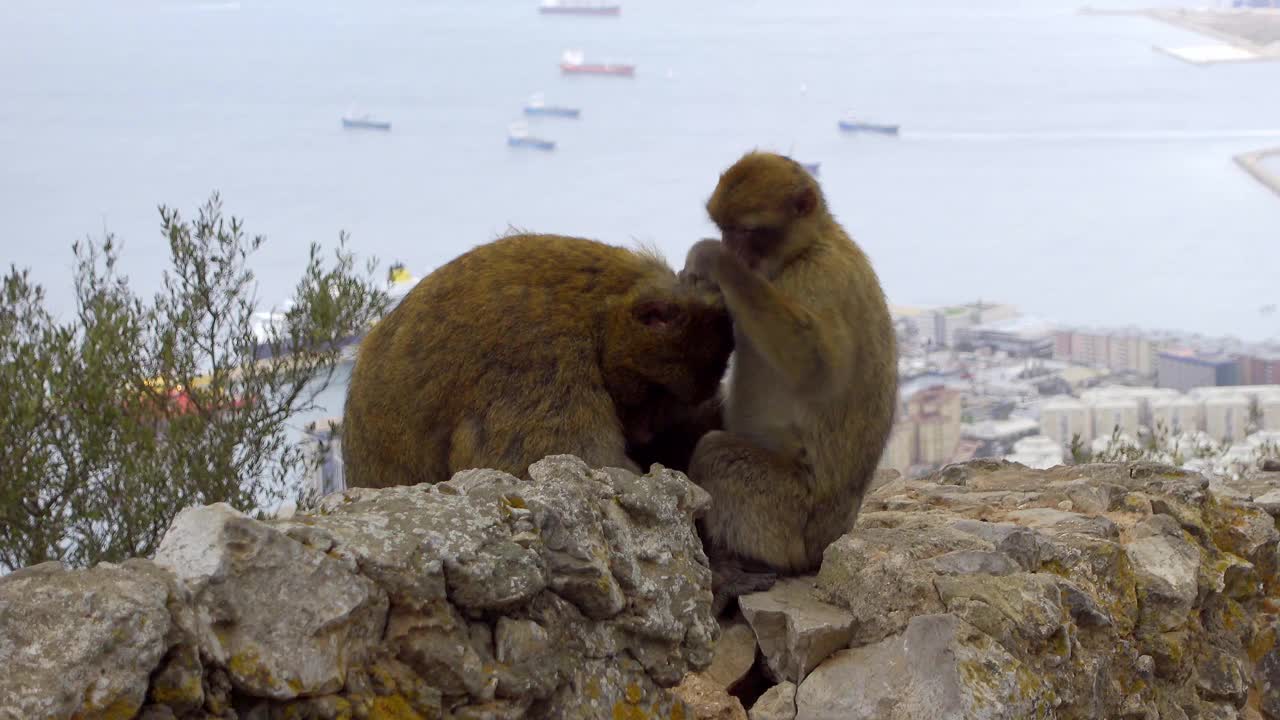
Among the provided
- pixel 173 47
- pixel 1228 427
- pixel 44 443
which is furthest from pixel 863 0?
pixel 44 443

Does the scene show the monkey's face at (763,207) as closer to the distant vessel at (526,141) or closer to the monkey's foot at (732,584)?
the monkey's foot at (732,584)

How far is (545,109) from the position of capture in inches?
1109

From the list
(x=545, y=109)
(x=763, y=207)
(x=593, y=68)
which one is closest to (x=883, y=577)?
(x=763, y=207)

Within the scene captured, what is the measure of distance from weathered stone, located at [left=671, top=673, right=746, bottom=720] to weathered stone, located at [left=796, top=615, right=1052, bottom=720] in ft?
0.53

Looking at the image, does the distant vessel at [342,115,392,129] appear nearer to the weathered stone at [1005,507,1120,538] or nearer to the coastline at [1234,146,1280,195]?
the coastline at [1234,146,1280,195]

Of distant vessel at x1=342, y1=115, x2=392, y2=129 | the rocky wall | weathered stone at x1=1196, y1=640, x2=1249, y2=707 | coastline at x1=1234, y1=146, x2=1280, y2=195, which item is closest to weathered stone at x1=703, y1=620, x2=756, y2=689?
the rocky wall

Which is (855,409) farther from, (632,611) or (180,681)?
(180,681)

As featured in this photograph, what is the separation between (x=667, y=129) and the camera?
27.4 m

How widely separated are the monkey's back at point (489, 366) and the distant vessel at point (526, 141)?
72.5 feet

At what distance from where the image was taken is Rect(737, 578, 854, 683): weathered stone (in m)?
3.38

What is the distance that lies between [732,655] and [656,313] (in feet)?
3.02

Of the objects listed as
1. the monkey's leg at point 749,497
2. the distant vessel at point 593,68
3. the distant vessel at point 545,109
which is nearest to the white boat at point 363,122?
the distant vessel at point 545,109

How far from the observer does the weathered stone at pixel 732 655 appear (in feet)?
11.2

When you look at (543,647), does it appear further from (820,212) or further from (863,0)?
(863,0)
